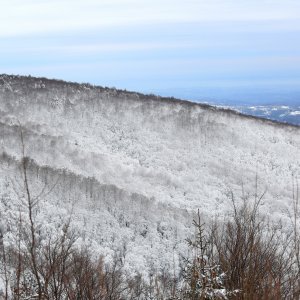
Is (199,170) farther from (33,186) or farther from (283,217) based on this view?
(33,186)

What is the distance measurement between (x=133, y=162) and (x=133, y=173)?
178 centimetres

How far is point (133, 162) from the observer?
101 feet

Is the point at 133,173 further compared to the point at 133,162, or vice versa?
the point at 133,162

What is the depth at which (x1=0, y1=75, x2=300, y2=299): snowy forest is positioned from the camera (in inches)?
756

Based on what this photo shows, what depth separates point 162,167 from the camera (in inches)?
1216

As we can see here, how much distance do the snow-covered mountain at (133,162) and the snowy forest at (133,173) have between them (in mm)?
86

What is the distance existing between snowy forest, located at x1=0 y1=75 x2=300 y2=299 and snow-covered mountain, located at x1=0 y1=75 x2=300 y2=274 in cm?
9

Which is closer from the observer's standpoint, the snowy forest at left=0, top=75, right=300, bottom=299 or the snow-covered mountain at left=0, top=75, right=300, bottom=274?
the snowy forest at left=0, top=75, right=300, bottom=299

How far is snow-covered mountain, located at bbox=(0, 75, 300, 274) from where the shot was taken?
21.4m

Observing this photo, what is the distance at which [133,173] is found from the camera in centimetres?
2922

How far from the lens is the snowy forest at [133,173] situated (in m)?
→ 19.2

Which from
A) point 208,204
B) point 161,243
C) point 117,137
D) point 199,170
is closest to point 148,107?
point 117,137

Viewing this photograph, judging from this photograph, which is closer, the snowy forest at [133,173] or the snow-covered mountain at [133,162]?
the snowy forest at [133,173]

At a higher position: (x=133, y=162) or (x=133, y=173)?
(x=133, y=162)
